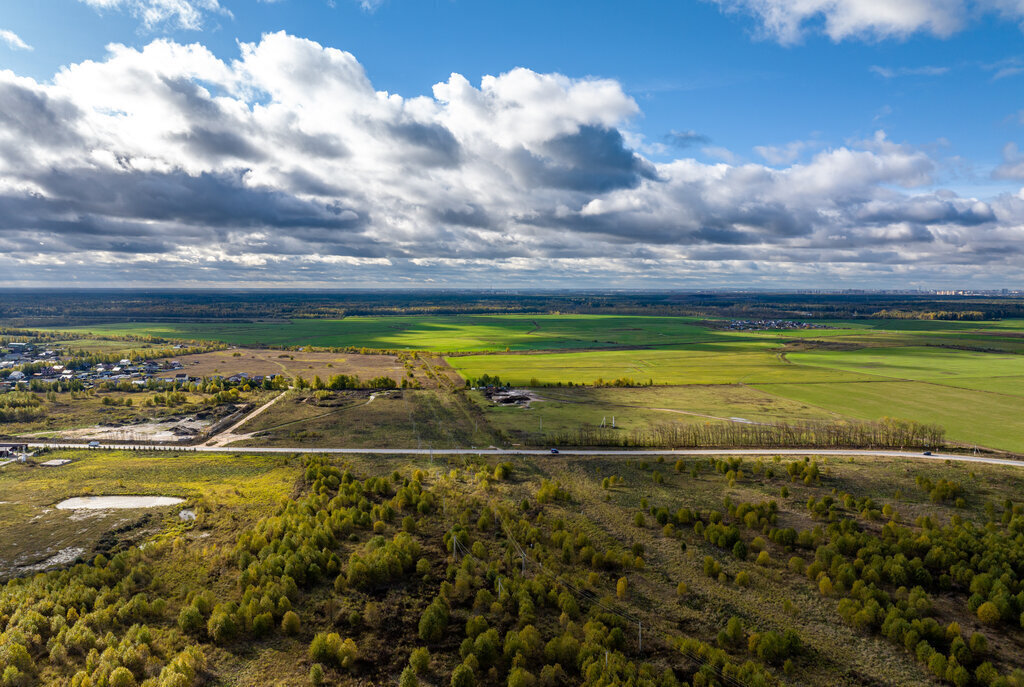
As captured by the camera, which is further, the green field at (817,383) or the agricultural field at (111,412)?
the green field at (817,383)

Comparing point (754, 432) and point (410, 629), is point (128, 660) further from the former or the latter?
point (754, 432)

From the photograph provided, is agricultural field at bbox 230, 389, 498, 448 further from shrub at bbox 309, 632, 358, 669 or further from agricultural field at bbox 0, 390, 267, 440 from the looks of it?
shrub at bbox 309, 632, 358, 669

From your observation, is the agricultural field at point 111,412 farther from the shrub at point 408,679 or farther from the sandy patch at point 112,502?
the shrub at point 408,679

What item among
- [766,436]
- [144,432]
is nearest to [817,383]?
[766,436]

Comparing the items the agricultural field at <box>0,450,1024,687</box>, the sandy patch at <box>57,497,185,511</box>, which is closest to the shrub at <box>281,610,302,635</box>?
the agricultural field at <box>0,450,1024,687</box>

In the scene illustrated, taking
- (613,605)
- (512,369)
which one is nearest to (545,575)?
(613,605)

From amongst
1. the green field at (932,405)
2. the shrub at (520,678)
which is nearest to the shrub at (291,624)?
the shrub at (520,678)

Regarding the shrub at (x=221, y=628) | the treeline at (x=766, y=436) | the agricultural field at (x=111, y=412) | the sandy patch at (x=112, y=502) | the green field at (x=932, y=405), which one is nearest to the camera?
the shrub at (x=221, y=628)
